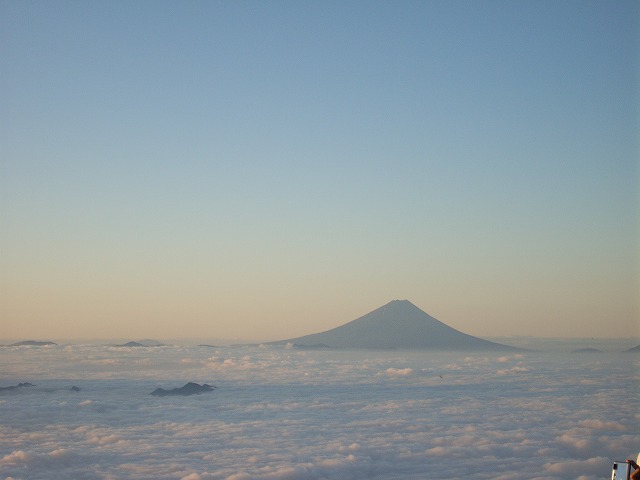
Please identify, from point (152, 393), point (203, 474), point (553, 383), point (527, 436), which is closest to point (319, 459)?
point (203, 474)

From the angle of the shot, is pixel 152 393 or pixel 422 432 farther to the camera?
pixel 152 393

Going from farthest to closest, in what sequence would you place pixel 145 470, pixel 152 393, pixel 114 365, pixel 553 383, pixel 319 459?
pixel 114 365 → pixel 553 383 → pixel 152 393 → pixel 319 459 → pixel 145 470

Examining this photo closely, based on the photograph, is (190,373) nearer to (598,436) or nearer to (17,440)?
(17,440)

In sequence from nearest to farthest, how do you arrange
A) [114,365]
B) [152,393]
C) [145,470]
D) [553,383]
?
[145,470] < [152,393] < [553,383] < [114,365]

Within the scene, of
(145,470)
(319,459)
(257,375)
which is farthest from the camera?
(257,375)

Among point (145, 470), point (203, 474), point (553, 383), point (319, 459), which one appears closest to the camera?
point (203, 474)

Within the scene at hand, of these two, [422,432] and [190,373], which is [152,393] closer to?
[190,373]

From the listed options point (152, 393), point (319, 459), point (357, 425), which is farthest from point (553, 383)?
point (319, 459)
